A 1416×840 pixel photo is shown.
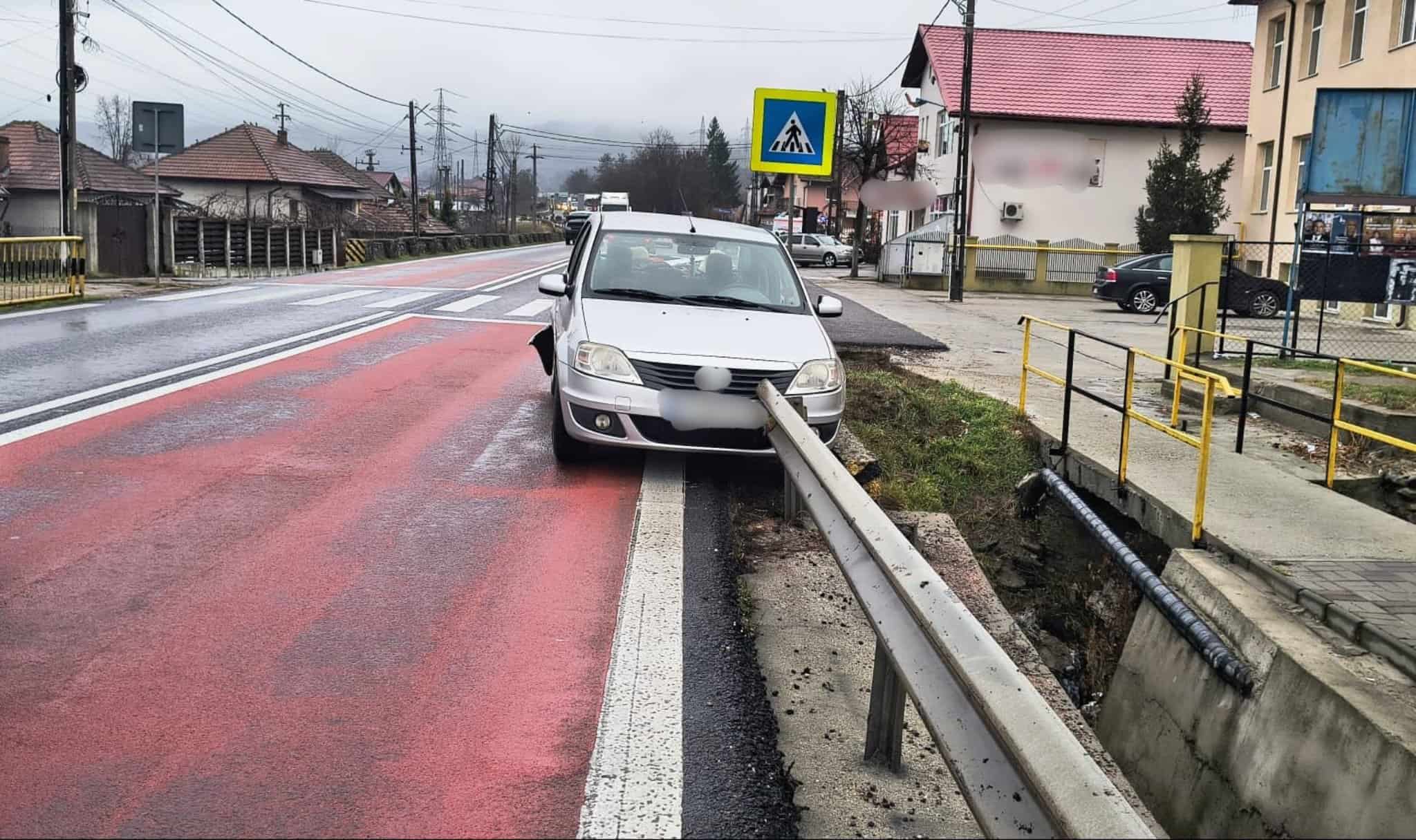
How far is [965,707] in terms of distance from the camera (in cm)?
326

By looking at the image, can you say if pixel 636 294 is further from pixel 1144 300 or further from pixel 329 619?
pixel 1144 300

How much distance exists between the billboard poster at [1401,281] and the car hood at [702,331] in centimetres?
762

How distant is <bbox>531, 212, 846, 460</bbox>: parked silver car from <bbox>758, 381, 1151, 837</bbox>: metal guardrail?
A: 9.64 ft

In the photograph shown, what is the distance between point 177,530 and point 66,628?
1.50 metres

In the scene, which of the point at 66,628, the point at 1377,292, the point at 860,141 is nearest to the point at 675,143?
the point at 860,141

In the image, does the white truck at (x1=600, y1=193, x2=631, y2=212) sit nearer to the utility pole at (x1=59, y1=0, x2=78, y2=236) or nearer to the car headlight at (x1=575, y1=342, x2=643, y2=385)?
the utility pole at (x1=59, y1=0, x2=78, y2=236)

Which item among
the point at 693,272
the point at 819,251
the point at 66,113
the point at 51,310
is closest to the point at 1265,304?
the point at 693,272

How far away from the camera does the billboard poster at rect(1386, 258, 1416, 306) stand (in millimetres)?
13203

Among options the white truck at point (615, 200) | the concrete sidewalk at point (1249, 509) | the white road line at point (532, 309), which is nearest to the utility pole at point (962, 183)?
the white road line at point (532, 309)

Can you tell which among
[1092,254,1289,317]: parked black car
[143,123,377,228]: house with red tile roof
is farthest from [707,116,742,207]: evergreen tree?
[1092,254,1289,317]: parked black car

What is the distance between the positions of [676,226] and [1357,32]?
2258 cm

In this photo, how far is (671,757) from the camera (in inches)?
156

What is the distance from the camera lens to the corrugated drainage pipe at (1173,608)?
199 inches

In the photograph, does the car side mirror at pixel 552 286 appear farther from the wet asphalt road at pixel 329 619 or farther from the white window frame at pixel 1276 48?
the white window frame at pixel 1276 48
